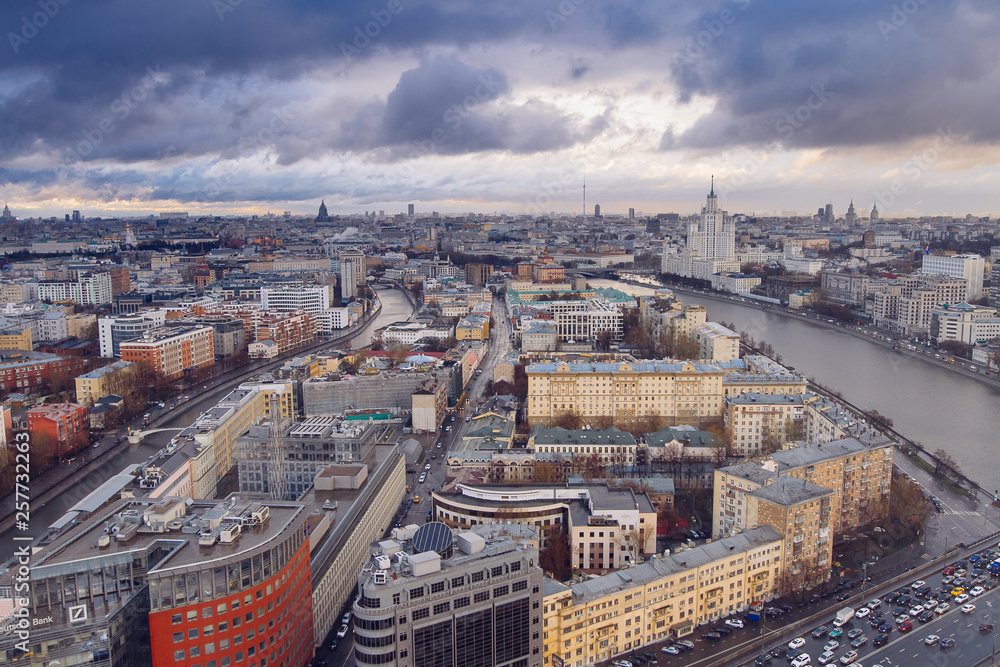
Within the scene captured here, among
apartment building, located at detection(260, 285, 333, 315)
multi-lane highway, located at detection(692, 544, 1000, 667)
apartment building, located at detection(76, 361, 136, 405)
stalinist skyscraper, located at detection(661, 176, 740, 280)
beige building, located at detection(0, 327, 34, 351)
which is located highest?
stalinist skyscraper, located at detection(661, 176, 740, 280)

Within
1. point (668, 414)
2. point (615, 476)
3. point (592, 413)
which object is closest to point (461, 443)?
point (615, 476)

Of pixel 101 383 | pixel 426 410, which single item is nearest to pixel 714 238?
pixel 426 410

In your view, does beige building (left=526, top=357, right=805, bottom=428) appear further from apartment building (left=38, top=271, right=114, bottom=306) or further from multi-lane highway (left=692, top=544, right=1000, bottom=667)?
apartment building (left=38, top=271, right=114, bottom=306)

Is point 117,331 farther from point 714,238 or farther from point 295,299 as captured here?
point 714,238

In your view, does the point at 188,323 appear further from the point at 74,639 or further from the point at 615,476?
the point at 74,639

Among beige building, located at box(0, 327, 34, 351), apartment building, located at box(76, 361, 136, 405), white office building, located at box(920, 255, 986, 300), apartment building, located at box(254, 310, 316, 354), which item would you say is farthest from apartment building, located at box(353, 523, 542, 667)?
white office building, located at box(920, 255, 986, 300)

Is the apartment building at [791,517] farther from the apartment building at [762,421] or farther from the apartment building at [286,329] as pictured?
the apartment building at [286,329]

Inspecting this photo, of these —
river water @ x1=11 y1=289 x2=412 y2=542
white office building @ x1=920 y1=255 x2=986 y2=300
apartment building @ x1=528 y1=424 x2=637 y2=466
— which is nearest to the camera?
river water @ x1=11 y1=289 x2=412 y2=542
